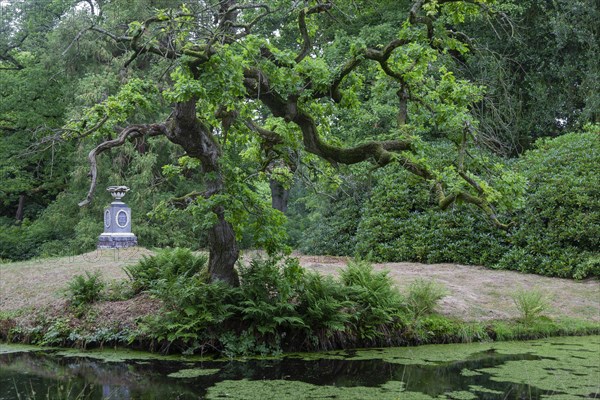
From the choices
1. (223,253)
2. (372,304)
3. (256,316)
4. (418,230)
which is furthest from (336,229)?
(256,316)

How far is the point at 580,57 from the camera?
61.5ft

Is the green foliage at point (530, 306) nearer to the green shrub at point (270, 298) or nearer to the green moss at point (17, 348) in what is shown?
the green shrub at point (270, 298)

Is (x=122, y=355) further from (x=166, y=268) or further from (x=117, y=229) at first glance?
(x=117, y=229)

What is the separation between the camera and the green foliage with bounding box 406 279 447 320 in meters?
9.86

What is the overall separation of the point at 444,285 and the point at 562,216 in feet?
11.1

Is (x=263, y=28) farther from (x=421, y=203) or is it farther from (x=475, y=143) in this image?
(x=475, y=143)

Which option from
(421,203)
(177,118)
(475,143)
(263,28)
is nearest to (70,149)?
(263,28)

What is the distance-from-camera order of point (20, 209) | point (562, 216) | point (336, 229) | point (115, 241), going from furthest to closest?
1. point (20, 209)
2. point (336, 229)
3. point (115, 241)
4. point (562, 216)

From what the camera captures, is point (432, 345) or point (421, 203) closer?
point (432, 345)

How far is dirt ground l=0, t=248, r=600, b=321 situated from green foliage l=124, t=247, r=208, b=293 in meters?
0.49

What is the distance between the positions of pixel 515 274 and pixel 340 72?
6.69 metres

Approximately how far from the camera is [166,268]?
10.0 meters

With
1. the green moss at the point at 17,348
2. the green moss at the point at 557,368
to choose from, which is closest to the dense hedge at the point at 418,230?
the green moss at the point at 557,368

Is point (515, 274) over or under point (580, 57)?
under
